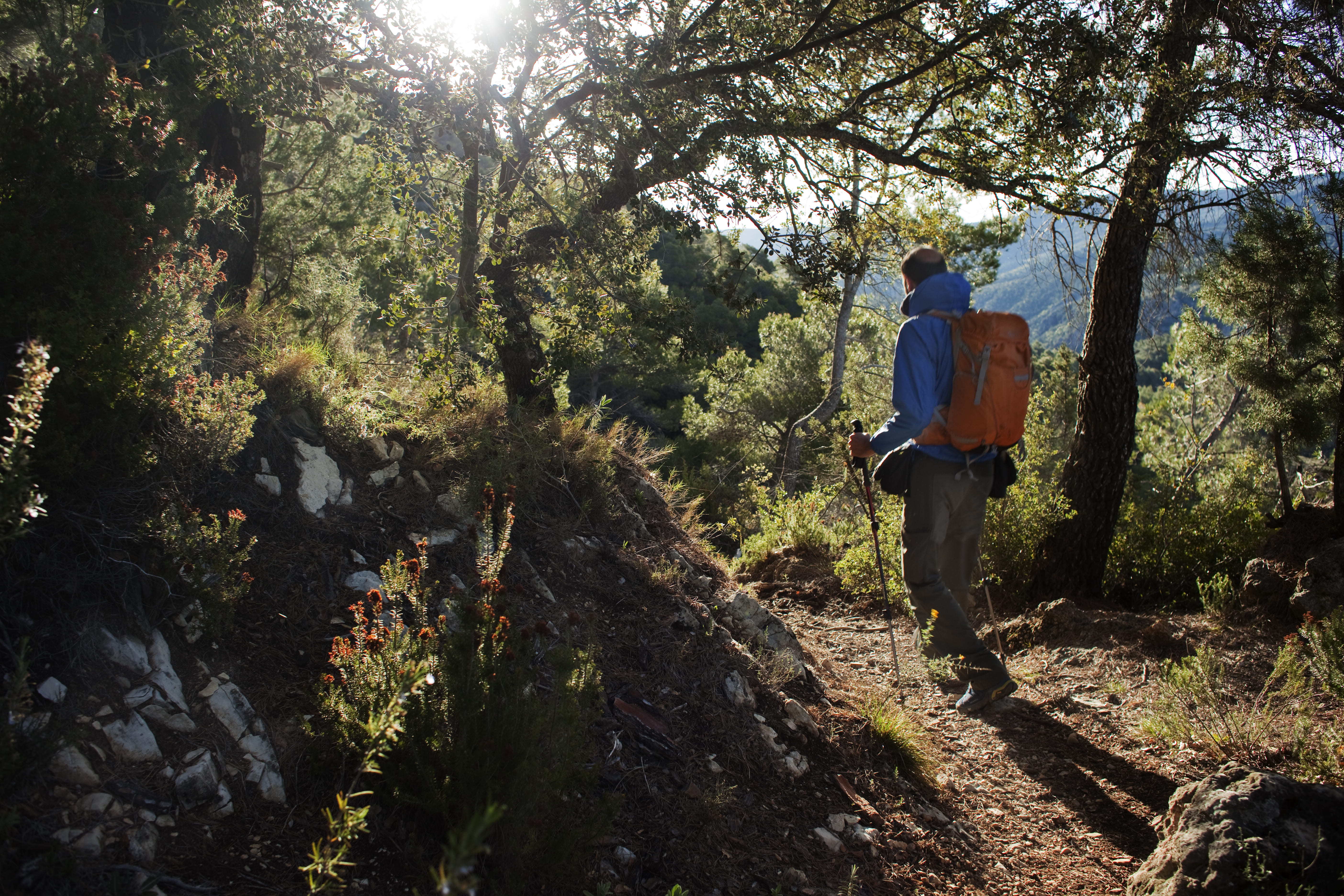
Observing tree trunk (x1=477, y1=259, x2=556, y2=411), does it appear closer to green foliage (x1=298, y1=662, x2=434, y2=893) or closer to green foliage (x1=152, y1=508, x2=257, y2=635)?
green foliage (x1=152, y1=508, x2=257, y2=635)

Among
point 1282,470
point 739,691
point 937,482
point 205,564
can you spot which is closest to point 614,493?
point 739,691

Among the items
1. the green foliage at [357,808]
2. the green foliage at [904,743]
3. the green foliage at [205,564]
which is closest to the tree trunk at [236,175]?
the green foliage at [205,564]

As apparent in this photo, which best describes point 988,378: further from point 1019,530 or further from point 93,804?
point 93,804

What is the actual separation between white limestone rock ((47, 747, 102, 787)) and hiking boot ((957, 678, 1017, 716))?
3.82 m

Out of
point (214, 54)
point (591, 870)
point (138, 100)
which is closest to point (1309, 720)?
point (591, 870)

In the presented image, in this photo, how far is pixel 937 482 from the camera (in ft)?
11.8

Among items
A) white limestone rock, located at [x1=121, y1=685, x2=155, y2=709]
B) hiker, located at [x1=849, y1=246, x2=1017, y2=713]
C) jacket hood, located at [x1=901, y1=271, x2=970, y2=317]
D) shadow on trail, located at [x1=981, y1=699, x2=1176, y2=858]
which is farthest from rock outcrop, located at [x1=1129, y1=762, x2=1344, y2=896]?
white limestone rock, located at [x1=121, y1=685, x2=155, y2=709]

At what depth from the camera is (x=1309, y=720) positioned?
9.87 feet

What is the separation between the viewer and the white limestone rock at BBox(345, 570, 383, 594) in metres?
3.13

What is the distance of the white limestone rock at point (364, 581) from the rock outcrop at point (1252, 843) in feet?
10.0

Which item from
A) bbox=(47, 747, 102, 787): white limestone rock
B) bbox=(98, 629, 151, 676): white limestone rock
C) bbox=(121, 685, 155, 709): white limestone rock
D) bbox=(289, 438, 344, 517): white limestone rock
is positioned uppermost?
bbox=(289, 438, 344, 517): white limestone rock

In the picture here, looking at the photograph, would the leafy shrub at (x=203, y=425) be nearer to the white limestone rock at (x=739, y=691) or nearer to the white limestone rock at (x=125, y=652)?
the white limestone rock at (x=125, y=652)

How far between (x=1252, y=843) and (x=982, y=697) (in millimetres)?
1819

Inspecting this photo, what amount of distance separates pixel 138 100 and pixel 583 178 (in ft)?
8.26
